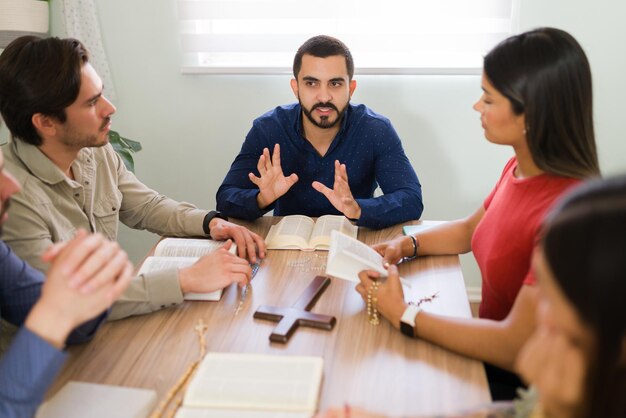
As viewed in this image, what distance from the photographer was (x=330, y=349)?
1.25 m

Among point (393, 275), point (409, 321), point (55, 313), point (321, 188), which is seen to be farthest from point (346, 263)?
point (55, 313)

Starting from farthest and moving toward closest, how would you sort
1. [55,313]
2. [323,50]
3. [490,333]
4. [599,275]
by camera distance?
1. [323,50]
2. [490,333]
3. [55,313]
4. [599,275]

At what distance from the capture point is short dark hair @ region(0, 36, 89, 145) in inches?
61.8

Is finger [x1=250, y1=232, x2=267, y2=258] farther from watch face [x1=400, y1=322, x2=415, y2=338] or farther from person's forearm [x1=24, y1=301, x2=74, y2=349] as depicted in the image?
person's forearm [x1=24, y1=301, x2=74, y2=349]

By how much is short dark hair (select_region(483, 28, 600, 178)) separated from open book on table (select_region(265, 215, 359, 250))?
0.65 metres

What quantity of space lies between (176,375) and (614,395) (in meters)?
0.80

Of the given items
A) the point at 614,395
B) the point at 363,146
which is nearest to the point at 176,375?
the point at 614,395

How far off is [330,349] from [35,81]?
1053 millimetres

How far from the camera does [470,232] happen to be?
1.72 meters

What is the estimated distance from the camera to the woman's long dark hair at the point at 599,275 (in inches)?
25.7

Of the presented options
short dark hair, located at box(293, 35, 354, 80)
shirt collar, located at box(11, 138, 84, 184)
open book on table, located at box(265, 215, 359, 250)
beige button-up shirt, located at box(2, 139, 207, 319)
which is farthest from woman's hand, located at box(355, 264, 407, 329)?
short dark hair, located at box(293, 35, 354, 80)

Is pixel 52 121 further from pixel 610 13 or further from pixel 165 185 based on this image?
pixel 610 13

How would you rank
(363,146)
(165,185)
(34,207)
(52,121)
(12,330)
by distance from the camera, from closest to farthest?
(12,330) < (34,207) < (52,121) < (363,146) < (165,185)

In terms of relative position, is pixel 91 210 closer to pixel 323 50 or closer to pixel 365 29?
pixel 323 50
